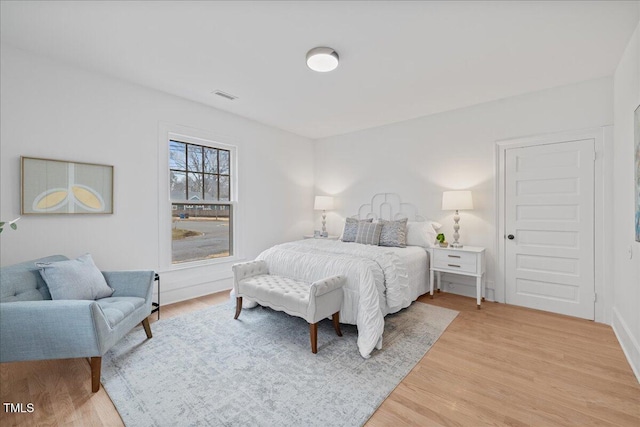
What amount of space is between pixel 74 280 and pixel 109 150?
1.58 meters

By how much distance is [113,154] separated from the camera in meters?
3.17

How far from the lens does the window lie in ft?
12.5

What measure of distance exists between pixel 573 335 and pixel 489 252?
1.25 m

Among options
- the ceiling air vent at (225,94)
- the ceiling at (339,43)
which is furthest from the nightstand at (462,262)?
the ceiling air vent at (225,94)

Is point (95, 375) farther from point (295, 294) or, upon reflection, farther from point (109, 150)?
point (109, 150)

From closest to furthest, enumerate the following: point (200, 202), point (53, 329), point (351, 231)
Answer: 1. point (53, 329)
2. point (200, 202)
3. point (351, 231)

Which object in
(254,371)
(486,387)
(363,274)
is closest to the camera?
→ (486,387)

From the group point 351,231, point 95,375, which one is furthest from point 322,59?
point 95,375

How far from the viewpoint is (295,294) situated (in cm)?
260

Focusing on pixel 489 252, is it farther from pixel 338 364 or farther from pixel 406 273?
pixel 338 364

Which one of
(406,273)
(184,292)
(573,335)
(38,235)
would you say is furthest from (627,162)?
(38,235)

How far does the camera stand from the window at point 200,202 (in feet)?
12.5

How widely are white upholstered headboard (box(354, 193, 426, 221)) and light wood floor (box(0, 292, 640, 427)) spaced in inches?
83.2

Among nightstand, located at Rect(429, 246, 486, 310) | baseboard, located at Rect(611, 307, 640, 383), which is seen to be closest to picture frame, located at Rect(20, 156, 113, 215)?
nightstand, located at Rect(429, 246, 486, 310)
